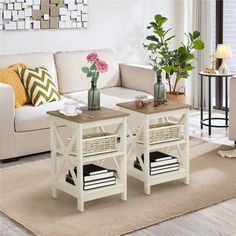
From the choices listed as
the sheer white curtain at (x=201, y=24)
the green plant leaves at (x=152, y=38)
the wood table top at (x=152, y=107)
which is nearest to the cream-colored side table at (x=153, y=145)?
the wood table top at (x=152, y=107)

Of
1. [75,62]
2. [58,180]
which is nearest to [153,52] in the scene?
[75,62]

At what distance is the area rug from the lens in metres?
3.64

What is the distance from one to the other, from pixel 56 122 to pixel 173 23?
357 centimetres

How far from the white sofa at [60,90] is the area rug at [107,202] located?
0.30 meters

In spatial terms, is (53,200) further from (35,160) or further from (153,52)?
(153,52)

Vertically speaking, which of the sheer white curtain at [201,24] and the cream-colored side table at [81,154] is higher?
the sheer white curtain at [201,24]

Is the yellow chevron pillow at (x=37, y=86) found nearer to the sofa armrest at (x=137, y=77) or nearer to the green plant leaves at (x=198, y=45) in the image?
the sofa armrest at (x=137, y=77)

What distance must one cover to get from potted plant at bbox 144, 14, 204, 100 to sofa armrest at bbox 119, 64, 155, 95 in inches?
5.5

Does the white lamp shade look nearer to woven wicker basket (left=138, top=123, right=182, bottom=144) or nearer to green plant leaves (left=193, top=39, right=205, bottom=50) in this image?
green plant leaves (left=193, top=39, right=205, bottom=50)

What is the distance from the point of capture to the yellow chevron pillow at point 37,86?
17.6 feet

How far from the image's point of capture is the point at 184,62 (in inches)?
251

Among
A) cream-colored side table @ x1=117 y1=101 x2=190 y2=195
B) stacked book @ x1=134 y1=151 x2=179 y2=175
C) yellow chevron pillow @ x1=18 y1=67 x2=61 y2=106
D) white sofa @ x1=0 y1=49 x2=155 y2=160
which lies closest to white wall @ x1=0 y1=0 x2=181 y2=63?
white sofa @ x1=0 y1=49 x2=155 y2=160

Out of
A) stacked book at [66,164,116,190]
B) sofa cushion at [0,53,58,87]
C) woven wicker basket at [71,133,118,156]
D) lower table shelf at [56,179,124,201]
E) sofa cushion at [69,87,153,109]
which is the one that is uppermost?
sofa cushion at [0,53,58,87]

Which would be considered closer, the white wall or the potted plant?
the white wall
